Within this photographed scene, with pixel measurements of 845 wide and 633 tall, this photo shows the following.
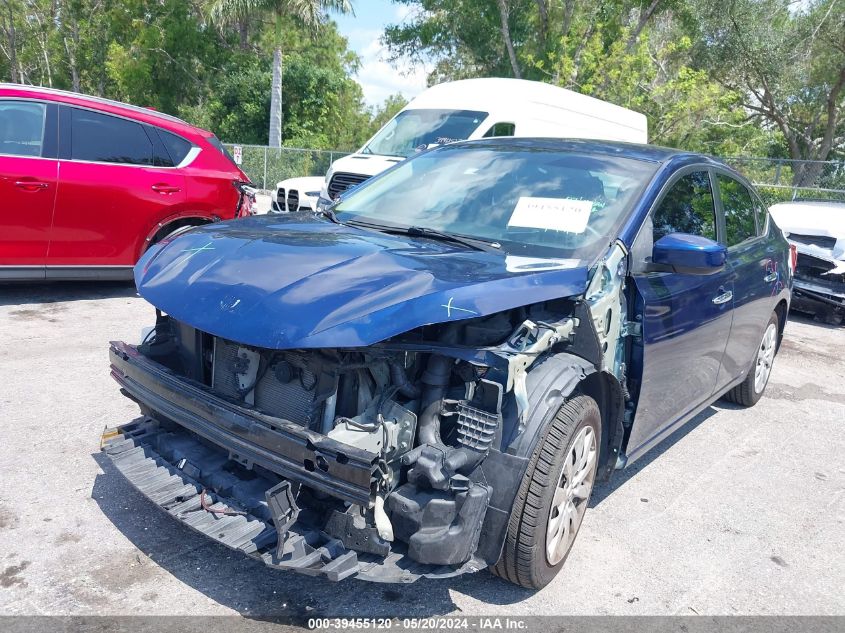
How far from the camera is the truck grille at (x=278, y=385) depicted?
2725 mm

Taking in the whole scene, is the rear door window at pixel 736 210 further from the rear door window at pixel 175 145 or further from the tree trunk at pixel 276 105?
the tree trunk at pixel 276 105

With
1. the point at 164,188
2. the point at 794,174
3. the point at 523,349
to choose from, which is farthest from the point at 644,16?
the point at 523,349

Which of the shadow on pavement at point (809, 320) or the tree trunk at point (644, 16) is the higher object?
the tree trunk at point (644, 16)

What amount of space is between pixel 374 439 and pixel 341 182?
7241mm

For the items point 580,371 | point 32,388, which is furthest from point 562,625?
point 32,388

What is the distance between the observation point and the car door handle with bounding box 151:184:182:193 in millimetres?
6938

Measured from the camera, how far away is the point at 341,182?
9.34 metres

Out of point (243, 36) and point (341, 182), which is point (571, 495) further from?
point (243, 36)

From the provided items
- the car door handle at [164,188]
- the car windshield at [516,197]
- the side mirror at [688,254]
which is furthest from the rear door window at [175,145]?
the side mirror at [688,254]

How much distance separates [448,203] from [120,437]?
6.46ft

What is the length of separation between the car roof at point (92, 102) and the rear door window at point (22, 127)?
0.38 ft

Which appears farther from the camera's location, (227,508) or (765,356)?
(765,356)

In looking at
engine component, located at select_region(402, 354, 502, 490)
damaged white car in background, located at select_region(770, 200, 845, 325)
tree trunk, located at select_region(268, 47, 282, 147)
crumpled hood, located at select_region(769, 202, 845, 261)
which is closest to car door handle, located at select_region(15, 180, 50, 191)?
engine component, located at select_region(402, 354, 502, 490)

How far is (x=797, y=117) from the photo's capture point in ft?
106
